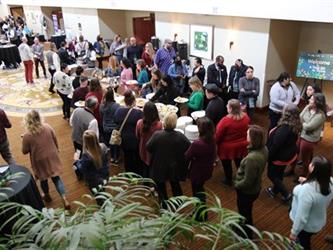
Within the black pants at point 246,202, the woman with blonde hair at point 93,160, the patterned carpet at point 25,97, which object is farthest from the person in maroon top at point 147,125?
the patterned carpet at point 25,97

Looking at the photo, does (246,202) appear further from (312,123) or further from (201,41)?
(201,41)

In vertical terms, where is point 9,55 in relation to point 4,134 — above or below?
above

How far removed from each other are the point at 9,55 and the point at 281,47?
1060cm

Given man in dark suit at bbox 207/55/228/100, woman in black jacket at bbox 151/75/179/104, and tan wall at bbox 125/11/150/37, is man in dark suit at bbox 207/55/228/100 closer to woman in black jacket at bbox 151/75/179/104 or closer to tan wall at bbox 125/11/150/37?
woman in black jacket at bbox 151/75/179/104

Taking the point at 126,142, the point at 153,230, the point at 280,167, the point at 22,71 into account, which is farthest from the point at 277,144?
the point at 22,71

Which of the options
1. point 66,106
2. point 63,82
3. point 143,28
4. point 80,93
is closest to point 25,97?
point 66,106

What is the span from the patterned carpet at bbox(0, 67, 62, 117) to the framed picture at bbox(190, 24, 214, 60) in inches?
161

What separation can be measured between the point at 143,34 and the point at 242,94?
7853 mm

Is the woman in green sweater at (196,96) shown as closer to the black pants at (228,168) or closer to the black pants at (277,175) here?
the black pants at (228,168)

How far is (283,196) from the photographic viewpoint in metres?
4.25

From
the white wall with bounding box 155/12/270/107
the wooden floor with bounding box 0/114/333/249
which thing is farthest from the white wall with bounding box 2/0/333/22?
the wooden floor with bounding box 0/114/333/249

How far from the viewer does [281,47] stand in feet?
24.0

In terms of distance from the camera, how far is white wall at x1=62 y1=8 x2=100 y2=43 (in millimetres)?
12938

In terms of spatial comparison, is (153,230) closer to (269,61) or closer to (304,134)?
(304,134)
